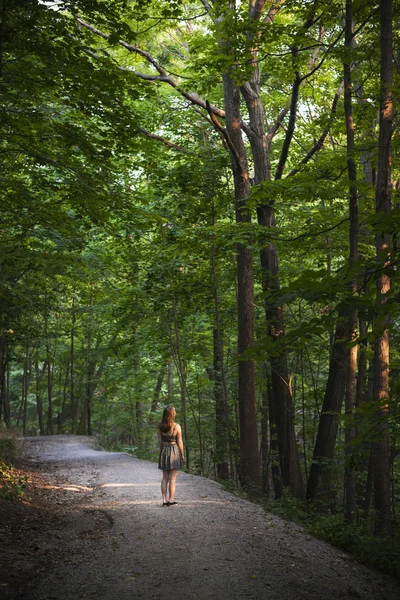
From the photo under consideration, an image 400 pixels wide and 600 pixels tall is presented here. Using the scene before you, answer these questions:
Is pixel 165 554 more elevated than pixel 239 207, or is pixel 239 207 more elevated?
pixel 239 207

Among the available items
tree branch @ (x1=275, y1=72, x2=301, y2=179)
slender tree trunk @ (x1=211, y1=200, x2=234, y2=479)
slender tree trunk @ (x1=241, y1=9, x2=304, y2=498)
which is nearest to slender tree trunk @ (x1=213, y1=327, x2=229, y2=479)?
slender tree trunk @ (x1=211, y1=200, x2=234, y2=479)

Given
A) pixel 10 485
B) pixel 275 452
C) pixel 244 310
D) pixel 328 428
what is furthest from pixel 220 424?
pixel 10 485

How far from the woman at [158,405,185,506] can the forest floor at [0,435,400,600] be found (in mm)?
Result: 328

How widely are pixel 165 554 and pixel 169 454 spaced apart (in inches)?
113

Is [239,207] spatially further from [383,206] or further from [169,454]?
[169,454]

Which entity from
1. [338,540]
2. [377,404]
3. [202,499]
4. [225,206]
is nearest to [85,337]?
[225,206]

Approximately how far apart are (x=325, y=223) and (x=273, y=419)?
5987mm

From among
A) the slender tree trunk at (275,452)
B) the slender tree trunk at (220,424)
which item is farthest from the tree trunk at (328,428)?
the slender tree trunk at (220,424)

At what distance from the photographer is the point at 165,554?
6.14 m

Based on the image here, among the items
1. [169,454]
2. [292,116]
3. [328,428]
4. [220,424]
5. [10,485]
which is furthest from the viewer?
Answer: [220,424]

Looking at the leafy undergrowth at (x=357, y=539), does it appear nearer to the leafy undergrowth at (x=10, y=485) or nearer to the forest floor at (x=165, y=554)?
the forest floor at (x=165, y=554)

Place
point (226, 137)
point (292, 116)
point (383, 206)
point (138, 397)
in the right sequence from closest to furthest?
1. point (383, 206)
2. point (292, 116)
3. point (226, 137)
4. point (138, 397)

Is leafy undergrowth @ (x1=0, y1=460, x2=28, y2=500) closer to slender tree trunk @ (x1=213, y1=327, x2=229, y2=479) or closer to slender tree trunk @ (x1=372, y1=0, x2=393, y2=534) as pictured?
slender tree trunk @ (x1=213, y1=327, x2=229, y2=479)

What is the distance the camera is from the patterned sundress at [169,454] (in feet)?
29.3
